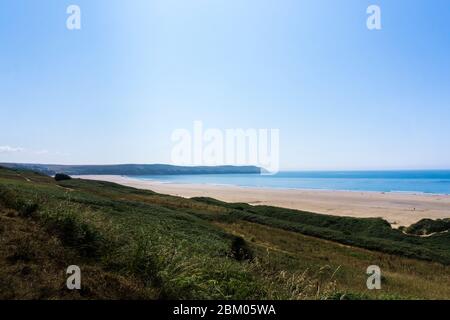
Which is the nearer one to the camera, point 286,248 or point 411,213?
point 286,248

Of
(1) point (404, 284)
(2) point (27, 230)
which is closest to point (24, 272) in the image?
(2) point (27, 230)

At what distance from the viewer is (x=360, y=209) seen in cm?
7056

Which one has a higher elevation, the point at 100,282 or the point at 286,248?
the point at 100,282

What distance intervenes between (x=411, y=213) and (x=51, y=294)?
2678 inches

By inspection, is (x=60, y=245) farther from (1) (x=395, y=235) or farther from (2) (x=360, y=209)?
(2) (x=360, y=209)
